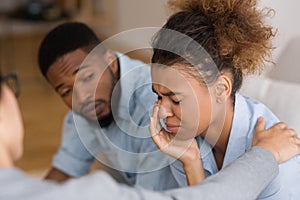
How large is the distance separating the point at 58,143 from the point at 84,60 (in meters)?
1.40

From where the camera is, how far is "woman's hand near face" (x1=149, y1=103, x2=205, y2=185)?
1.12 m

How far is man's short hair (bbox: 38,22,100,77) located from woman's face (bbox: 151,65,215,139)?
1.02 feet

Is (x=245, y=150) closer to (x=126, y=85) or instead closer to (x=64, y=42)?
(x=126, y=85)

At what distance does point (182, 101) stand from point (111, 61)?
0.39 meters

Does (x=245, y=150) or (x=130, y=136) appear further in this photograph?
(x=130, y=136)

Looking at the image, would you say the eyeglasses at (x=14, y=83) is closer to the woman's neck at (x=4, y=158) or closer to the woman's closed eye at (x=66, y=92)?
the woman's neck at (x=4, y=158)

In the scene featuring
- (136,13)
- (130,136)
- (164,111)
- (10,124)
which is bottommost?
(136,13)

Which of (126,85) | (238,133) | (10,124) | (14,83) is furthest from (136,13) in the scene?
(10,124)

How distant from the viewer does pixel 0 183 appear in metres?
0.71

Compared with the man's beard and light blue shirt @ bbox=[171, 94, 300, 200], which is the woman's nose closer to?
light blue shirt @ bbox=[171, 94, 300, 200]

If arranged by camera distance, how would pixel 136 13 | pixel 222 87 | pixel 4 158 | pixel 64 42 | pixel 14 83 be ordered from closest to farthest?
pixel 4 158 → pixel 14 83 → pixel 222 87 → pixel 64 42 → pixel 136 13

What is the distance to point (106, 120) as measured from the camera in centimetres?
143

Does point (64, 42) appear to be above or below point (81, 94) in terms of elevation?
above

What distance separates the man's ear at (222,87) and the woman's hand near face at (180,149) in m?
0.11
